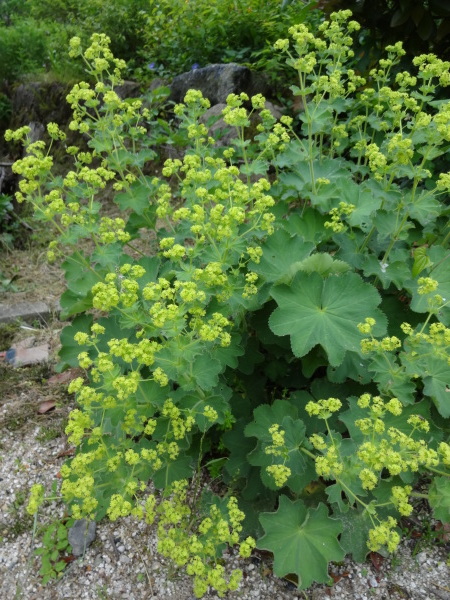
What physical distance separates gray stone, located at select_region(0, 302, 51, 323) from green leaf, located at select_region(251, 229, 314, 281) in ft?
7.12

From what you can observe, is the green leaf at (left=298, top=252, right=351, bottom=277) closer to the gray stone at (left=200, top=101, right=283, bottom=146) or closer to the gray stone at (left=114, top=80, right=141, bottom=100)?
the gray stone at (left=200, top=101, right=283, bottom=146)

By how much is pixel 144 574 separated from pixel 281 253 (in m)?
1.45

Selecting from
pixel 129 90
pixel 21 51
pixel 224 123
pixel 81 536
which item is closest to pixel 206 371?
pixel 81 536

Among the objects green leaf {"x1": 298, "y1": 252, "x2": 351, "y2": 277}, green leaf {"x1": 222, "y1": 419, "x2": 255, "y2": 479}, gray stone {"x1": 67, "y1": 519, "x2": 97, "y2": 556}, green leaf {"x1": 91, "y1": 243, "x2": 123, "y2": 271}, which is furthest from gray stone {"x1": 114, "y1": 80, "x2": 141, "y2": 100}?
gray stone {"x1": 67, "y1": 519, "x2": 97, "y2": 556}

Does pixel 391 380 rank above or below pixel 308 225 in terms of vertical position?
below

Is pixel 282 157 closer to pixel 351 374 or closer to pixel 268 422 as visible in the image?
pixel 351 374

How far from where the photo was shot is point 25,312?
372 cm

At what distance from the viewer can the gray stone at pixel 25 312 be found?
12.1ft

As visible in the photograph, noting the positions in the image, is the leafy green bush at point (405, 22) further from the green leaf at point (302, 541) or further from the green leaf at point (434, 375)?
the green leaf at point (302, 541)

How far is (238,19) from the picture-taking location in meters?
5.12

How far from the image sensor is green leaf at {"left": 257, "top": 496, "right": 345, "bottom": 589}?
1781 millimetres

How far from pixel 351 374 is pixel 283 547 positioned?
69cm

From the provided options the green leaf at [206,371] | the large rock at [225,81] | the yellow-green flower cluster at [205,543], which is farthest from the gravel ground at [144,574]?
the large rock at [225,81]

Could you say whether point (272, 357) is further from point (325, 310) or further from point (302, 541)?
point (302, 541)
